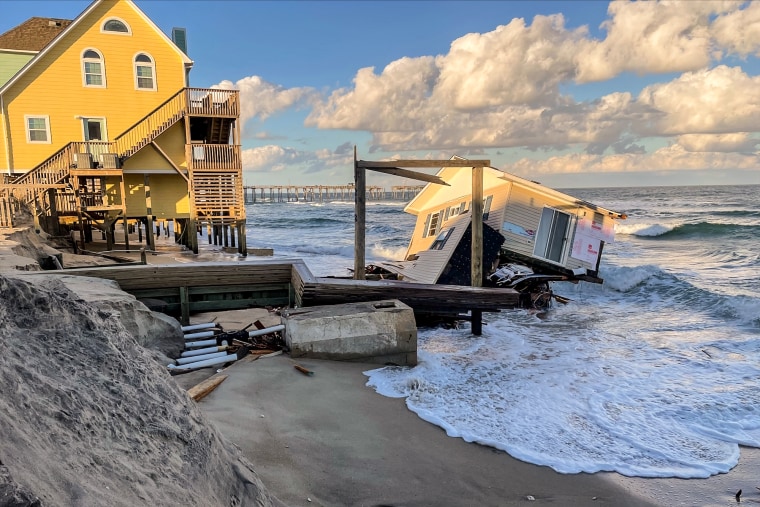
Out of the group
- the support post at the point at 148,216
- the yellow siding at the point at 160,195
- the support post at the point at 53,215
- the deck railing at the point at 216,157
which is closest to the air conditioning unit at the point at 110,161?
the support post at the point at 148,216

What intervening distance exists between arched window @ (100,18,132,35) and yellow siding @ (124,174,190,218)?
6.73m

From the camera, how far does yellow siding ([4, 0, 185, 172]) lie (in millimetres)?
21625

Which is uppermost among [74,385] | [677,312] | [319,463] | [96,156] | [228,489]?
[96,156]

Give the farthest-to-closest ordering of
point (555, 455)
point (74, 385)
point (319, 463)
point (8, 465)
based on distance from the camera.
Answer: point (555, 455)
point (319, 463)
point (74, 385)
point (8, 465)

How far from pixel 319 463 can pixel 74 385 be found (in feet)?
8.22

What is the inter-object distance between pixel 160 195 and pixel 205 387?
21177mm

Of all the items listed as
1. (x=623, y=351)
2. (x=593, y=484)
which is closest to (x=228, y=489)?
(x=593, y=484)

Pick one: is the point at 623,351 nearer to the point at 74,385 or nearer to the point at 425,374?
the point at 425,374

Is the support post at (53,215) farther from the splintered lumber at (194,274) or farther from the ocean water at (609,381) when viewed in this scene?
the ocean water at (609,381)

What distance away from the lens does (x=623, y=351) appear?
966 cm

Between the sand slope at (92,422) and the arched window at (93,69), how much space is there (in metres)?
23.9

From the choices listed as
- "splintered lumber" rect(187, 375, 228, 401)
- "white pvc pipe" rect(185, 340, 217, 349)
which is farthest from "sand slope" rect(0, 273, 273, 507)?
"white pvc pipe" rect(185, 340, 217, 349)

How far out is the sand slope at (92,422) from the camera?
5.61 ft

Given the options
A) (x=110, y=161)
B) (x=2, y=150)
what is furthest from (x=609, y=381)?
(x=2, y=150)
